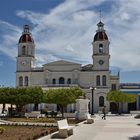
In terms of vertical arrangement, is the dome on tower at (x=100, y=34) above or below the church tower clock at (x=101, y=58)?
above

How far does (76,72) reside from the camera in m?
83.0

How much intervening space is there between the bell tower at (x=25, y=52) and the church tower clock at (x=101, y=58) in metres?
13.0

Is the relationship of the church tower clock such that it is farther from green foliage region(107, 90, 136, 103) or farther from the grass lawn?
the grass lawn

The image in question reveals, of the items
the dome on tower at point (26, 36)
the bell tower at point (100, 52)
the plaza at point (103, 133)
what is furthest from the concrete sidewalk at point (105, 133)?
the dome on tower at point (26, 36)

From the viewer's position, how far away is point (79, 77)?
83.2m

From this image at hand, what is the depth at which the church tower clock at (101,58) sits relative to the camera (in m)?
82.0

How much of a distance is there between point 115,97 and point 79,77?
13.7m

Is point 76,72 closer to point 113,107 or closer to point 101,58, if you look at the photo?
point 101,58

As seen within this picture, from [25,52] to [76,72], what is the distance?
11.7m

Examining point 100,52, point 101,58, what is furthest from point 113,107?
point 100,52

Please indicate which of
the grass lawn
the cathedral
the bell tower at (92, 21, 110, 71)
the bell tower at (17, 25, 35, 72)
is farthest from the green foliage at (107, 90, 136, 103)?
the grass lawn

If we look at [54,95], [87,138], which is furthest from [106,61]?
[87,138]

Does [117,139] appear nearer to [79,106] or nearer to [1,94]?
[79,106]

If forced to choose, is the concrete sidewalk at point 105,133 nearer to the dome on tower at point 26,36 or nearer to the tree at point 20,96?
the tree at point 20,96
